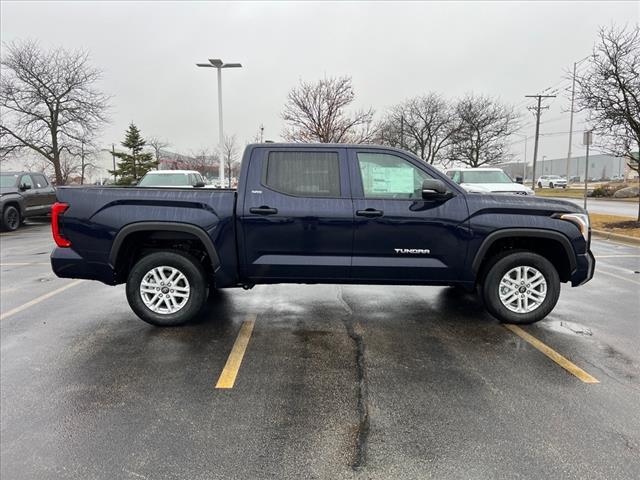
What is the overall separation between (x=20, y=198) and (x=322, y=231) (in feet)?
44.8

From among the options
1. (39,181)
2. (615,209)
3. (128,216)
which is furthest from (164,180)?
(615,209)

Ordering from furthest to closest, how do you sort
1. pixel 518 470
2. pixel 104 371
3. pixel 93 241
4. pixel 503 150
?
pixel 503 150, pixel 93 241, pixel 104 371, pixel 518 470

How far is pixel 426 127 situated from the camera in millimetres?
41250

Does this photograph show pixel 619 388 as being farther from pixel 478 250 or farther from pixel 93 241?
pixel 93 241

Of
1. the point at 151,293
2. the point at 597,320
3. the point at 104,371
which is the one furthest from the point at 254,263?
the point at 597,320

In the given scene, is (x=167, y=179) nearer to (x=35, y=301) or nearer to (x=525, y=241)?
(x=35, y=301)

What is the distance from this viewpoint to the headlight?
4.49m

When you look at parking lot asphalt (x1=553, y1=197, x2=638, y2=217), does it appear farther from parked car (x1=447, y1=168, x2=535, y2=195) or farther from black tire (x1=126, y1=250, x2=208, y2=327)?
black tire (x1=126, y1=250, x2=208, y2=327)

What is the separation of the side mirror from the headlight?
4.38 feet

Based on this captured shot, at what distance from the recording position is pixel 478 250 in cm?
447

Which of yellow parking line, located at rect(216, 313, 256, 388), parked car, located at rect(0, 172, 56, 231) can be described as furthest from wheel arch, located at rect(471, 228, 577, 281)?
parked car, located at rect(0, 172, 56, 231)

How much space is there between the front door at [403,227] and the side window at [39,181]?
14.5 meters

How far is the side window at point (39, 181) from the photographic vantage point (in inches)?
583

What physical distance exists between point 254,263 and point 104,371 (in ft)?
5.51
